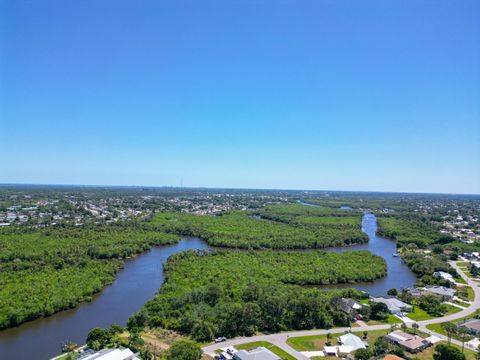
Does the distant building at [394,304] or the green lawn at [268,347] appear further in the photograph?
the distant building at [394,304]

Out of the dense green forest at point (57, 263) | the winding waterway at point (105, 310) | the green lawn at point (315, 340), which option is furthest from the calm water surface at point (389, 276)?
the dense green forest at point (57, 263)

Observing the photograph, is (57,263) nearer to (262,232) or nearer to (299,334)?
(299,334)

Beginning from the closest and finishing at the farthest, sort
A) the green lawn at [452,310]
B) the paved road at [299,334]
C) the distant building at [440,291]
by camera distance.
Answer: the paved road at [299,334]
the green lawn at [452,310]
the distant building at [440,291]

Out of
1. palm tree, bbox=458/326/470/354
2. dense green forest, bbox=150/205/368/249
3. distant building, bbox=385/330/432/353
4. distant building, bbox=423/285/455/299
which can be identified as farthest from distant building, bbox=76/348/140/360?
dense green forest, bbox=150/205/368/249

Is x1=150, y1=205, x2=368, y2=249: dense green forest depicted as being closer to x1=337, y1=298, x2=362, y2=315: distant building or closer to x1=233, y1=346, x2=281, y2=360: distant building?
x1=337, y1=298, x2=362, y2=315: distant building

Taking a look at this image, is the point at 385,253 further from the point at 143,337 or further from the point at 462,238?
the point at 143,337

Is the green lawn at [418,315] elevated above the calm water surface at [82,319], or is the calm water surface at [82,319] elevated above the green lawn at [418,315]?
A: the green lawn at [418,315]

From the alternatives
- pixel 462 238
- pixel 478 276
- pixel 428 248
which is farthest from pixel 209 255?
pixel 462 238

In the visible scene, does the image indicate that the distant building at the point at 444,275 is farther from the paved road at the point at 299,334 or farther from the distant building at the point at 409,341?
the distant building at the point at 409,341
